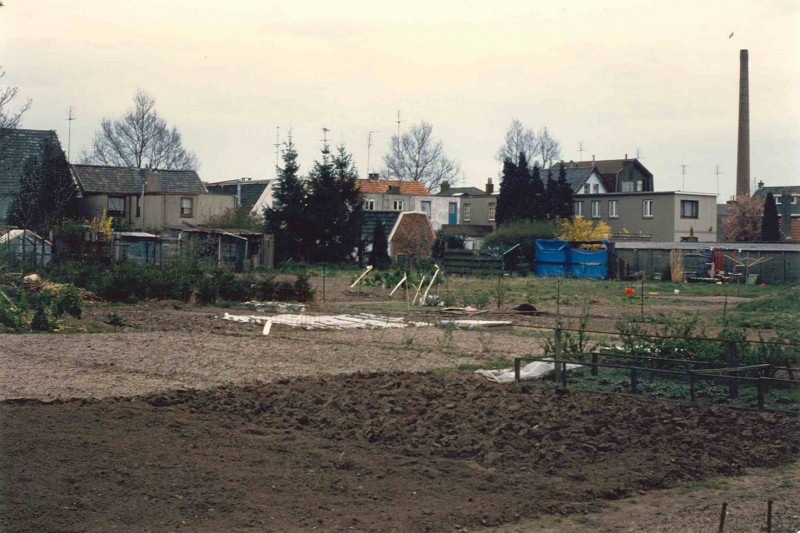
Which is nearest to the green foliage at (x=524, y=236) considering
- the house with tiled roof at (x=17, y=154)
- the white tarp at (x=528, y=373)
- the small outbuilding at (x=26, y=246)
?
the house with tiled roof at (x=17, y=154)

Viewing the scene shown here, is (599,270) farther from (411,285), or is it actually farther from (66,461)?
(66,461)

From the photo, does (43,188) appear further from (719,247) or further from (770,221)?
(770,221)

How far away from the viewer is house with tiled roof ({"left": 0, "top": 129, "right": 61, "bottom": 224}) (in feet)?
157

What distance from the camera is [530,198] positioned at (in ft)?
225

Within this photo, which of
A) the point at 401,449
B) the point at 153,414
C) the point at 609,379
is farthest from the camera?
the point at 609,379

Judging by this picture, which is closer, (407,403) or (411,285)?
(407,403)

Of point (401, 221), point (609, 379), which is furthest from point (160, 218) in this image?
point (609, 379)

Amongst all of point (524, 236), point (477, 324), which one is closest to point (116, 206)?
point (524, 236)

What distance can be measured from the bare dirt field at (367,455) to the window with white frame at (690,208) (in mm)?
58633

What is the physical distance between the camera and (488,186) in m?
85.1

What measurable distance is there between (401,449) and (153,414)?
3034 millimetres

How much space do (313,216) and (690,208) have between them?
3040 centimetres

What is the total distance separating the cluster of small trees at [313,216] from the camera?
5381cm

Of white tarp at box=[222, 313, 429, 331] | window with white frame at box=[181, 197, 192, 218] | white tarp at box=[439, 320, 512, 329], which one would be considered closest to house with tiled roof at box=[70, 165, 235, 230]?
window with white frame at box=[181, 197, 192, 218]
